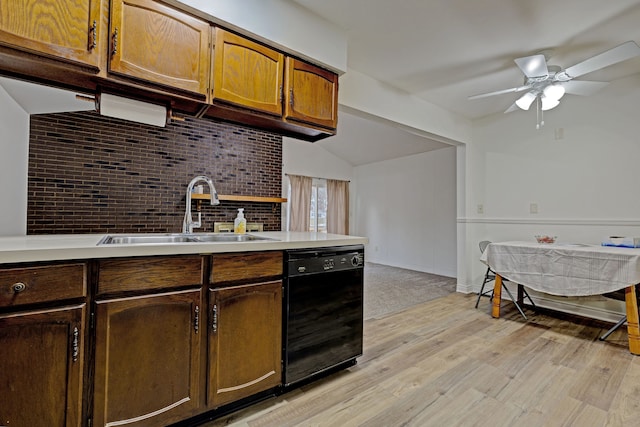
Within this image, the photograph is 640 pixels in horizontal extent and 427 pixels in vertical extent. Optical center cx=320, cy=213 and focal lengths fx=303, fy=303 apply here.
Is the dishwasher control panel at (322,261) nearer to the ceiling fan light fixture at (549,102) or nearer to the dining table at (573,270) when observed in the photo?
the dining table at (573,270)

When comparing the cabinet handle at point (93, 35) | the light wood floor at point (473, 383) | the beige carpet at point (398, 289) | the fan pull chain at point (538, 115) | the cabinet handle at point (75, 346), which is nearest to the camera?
the cabinet handle at point (75, 346)

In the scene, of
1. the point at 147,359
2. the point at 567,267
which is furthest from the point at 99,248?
the point at 567,267

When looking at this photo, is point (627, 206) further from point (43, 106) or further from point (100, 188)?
point (43, 106)

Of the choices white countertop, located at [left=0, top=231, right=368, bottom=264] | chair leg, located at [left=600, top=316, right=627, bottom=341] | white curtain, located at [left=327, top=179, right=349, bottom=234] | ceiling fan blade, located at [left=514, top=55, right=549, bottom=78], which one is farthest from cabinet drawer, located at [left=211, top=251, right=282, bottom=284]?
white curtain, located at [left=327, top=179, right=349, bottom=234]

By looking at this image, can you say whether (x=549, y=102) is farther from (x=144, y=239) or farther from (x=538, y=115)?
(x=144, y=239)

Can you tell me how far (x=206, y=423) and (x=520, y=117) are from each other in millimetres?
4405

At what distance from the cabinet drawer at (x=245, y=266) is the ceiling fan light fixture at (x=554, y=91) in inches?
107

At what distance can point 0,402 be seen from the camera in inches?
41.6

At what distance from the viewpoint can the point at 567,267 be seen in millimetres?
2666

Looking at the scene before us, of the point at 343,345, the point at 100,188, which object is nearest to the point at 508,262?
the point at 343,345

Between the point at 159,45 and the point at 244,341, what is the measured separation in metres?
1.59

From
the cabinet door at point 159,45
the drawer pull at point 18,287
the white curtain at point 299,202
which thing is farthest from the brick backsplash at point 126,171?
the white curtain at point 299,202

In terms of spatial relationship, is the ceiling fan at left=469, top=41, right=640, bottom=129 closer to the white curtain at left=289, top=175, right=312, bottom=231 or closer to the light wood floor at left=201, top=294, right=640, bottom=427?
the light wood floor at left=201, top=294, right=640, bottom=427

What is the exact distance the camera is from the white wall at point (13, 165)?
2.09 m
